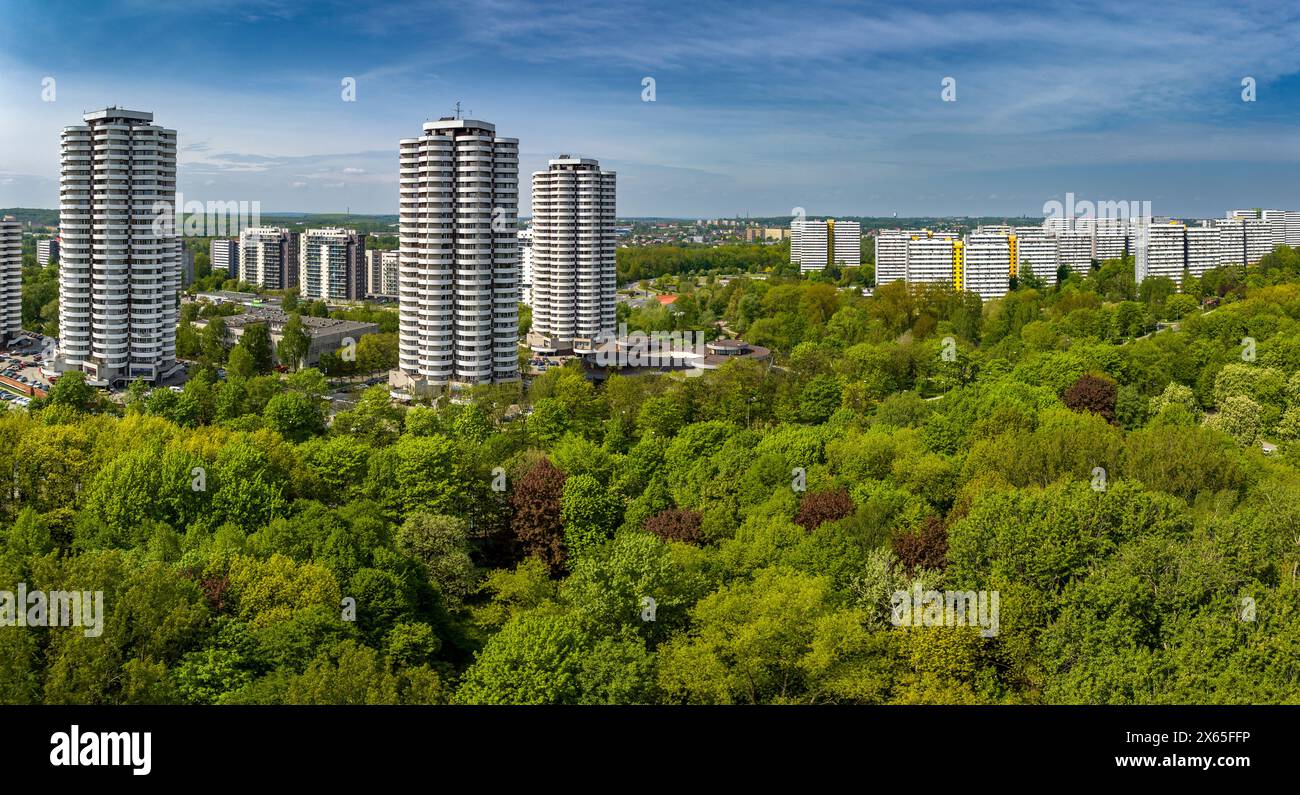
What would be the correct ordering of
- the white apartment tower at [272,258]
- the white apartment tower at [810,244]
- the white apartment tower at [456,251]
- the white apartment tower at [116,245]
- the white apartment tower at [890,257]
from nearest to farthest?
1. the white apartment tower at [456,251]
2. the white apartment tower at [116,245]
3. the white apartment tower at [890,257]
4. the white apartment tower at [272,258]
5. the white apartment tower at [810,244]

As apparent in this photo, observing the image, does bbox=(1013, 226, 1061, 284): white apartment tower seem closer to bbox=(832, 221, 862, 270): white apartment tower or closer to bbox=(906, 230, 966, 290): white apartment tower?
bbox=(906, 230, 966, 290): white apartment tower

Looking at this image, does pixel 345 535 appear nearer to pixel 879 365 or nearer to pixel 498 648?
pixel 498 648

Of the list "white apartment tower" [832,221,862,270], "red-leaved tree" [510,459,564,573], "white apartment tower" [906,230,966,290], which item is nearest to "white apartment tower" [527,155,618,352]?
"red-leaved tree" [510,459,564,573]

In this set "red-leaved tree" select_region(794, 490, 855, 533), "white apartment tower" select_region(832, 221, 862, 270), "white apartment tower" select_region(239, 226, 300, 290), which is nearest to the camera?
"red-leaved tree" select_region(794, 490, 855, 533)

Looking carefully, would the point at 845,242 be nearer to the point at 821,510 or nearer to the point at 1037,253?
the point at 1037,253

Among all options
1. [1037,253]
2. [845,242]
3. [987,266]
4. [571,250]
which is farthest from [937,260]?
[571,250]

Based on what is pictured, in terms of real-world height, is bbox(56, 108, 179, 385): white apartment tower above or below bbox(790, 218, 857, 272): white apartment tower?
below

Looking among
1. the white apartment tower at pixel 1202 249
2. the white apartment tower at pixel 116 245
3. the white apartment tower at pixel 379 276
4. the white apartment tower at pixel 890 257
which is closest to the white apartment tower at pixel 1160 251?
the white apartment tower at pixel 1202 249

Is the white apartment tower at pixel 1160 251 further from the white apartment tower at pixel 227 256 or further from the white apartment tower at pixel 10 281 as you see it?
the white apartment tower at pixel 227 256
